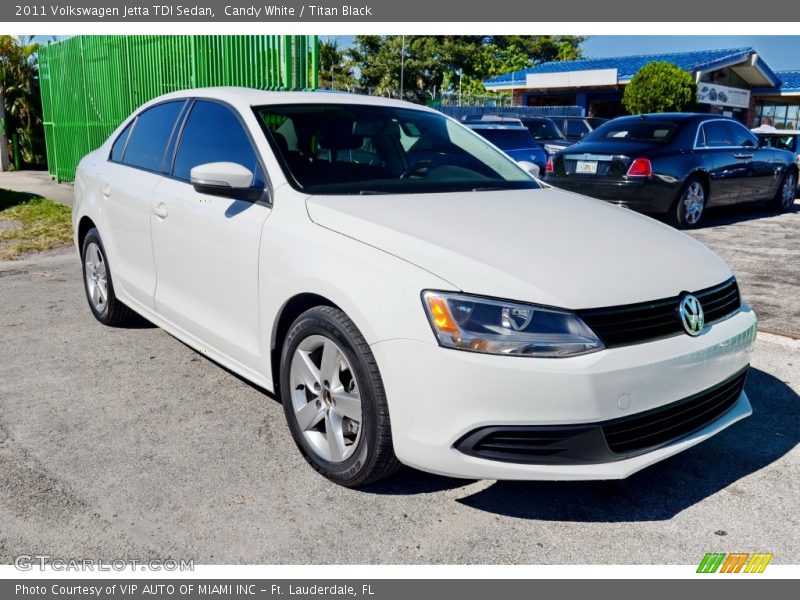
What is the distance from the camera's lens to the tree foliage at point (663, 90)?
23016 millimetres

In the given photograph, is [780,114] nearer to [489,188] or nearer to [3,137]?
[3,137]

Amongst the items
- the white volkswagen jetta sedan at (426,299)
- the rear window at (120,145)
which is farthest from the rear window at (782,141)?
the rear window at (120,145)

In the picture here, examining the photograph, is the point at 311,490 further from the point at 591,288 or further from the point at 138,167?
the point at 138,167

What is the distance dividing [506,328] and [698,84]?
26027 millimetres

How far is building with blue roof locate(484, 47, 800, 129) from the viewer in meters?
27.0

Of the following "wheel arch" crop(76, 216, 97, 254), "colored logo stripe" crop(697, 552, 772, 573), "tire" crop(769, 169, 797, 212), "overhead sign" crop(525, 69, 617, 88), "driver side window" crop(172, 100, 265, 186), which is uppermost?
"overhead sign" crop(525, 69, 617, 88)

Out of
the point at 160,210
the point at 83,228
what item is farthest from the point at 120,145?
the point at 160,210

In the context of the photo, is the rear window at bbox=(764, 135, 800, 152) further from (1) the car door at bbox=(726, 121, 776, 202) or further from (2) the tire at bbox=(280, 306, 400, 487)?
(2) the tire at bbox=(280, 306, 400, 487)

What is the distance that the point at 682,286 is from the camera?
2926mm

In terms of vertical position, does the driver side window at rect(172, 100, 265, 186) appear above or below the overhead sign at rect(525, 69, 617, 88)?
below

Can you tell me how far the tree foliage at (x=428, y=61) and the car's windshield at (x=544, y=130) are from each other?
27444 mm

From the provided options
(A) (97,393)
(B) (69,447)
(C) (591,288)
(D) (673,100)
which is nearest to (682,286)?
(C) (591,288)

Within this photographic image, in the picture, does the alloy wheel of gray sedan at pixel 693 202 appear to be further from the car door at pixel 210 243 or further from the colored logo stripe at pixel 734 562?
the colored logo stripe at pixel 734 562

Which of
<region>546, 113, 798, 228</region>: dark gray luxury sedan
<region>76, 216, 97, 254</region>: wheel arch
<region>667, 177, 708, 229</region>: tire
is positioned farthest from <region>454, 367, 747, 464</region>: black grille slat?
<region>667, 177, 708, 229</region>: tire
